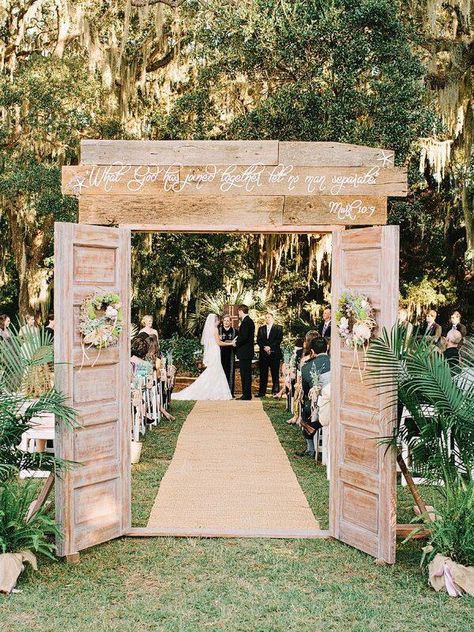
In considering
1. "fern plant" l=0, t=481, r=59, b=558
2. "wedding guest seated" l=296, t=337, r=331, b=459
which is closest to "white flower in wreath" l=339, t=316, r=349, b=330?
"fern plant" l=0, t=481, r=59, b=558

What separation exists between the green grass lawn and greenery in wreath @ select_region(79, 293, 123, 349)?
143 centimetres

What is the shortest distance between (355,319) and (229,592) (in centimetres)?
191

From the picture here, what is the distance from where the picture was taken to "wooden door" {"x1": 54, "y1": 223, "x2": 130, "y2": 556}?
5.07 metres

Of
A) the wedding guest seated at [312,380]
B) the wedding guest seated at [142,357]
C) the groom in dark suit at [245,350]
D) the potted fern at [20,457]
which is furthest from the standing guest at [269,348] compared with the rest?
the potted fern at [20,457]

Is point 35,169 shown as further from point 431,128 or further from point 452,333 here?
point 452,333

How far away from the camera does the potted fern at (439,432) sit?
4547 millimetres

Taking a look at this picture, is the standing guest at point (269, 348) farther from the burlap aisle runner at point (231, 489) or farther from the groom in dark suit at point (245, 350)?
the burlap aisle runner at point (231, 489)

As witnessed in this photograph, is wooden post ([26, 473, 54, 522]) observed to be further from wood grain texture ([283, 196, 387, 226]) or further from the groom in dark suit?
the groom in dark suit

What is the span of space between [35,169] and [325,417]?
7631 millimetres

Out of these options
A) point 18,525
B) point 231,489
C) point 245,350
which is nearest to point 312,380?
point 231,489

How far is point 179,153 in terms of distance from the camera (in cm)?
546

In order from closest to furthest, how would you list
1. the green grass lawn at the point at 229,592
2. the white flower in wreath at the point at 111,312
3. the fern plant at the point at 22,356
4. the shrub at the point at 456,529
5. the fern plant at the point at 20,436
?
the green grass lawn at the point at 229,592
the shrub at the point at 456,529
the fern plant at the point at 20,436
the fern plant at the point at 22,356
the white flower in wreath at the point at 111,312

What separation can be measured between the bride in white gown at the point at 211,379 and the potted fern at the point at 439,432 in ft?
30.4

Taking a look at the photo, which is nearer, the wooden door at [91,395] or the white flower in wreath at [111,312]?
the wooden door at [91,395]
